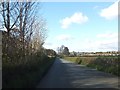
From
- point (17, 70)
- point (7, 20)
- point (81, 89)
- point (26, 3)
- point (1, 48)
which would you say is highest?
point (26, 3)

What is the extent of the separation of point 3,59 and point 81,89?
5.10 m

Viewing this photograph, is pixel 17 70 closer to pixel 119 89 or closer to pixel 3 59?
pixel 3 59

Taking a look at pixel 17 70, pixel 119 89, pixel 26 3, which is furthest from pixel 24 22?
pixel 119 89

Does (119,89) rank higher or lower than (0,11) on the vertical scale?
lower

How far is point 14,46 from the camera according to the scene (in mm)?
21000

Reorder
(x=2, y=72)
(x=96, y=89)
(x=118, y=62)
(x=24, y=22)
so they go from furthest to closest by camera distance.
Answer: (x=118, y=62), (x=24, y=22), (x=96, y=89), (x=2, y=72)

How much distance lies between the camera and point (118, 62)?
40750mm

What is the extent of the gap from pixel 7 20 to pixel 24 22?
6745 mm

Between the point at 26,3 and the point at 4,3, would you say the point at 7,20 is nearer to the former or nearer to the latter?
the point at 4,3

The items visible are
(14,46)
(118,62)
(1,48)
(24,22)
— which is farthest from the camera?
(118,62)

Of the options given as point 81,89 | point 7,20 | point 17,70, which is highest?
point 7,20

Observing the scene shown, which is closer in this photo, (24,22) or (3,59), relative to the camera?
(3,59)

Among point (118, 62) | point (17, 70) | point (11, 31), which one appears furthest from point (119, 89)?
point (118, 62)

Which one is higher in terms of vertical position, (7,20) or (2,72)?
(7,20)
